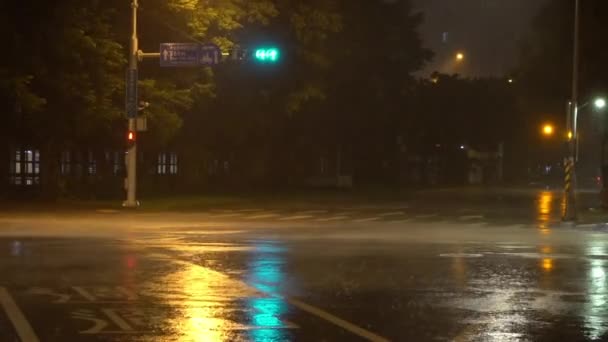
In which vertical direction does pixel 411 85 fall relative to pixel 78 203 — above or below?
above

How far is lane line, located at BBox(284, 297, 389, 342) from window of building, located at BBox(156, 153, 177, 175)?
58.0 metres

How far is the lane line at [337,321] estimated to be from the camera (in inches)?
424

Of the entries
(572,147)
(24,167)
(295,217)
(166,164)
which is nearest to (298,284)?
(295,217)

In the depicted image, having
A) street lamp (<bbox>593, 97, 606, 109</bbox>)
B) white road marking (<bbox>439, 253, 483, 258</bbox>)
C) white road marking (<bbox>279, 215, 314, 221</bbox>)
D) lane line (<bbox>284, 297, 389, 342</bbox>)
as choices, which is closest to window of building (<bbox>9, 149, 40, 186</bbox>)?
white road marking (<bbox>279, 215, 314, 221</bbox>)

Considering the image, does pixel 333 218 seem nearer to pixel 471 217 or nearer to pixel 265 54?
pixel 471 217

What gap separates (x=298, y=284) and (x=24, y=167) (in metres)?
48.5

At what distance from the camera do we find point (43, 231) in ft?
87.3

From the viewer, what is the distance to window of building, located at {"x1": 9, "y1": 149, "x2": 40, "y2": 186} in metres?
59.3

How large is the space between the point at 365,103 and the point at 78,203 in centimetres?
3883

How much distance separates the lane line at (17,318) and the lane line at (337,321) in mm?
3479

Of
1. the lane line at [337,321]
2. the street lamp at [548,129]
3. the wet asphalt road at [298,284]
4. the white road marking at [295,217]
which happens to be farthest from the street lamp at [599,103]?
the lane line at [337,321]

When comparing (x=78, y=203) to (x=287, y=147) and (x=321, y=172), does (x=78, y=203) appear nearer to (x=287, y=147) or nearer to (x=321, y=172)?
(x=287, y=147)

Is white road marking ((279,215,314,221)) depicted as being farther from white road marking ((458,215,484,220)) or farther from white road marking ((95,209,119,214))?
white road marking ((95,209,119,214))

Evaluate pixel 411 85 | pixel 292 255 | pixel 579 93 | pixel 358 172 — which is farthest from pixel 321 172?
pixel 292 255
